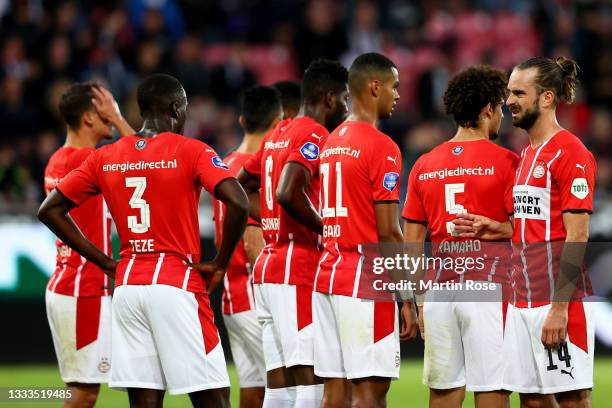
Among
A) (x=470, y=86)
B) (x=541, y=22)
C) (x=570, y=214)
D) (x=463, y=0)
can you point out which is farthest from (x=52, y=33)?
(x=570, y=214)

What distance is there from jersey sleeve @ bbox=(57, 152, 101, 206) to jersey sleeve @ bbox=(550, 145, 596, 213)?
2808mm

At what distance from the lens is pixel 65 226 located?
6.84m

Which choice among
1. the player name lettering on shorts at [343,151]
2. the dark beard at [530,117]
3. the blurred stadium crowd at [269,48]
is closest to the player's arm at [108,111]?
the player name lettering on shorts at [343,151]

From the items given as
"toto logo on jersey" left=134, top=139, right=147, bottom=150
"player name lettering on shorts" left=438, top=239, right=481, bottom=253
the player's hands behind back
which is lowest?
the player's hands behind back

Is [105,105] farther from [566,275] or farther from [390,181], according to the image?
[566,275]

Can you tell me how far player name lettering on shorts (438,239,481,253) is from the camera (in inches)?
269

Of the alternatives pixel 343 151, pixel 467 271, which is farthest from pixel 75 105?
pixel 467 271

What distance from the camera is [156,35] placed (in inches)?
642

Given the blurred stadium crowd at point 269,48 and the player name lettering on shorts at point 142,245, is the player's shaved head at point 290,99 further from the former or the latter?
A: the blurred stadium crowd at point 269,48

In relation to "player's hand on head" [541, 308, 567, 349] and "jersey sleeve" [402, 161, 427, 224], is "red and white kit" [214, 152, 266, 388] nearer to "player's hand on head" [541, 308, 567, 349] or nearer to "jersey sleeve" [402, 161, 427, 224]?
"jersey sleeve" [402, 161, 427, 224]

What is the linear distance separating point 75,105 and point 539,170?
12.6 feet

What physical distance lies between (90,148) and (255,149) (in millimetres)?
1325

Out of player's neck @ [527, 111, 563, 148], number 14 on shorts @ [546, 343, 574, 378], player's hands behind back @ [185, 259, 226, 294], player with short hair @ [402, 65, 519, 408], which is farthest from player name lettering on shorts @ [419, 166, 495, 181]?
player's hands behind back @ [185, 259, 226, 294]

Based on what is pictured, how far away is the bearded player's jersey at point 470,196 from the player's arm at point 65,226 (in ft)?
6.88
